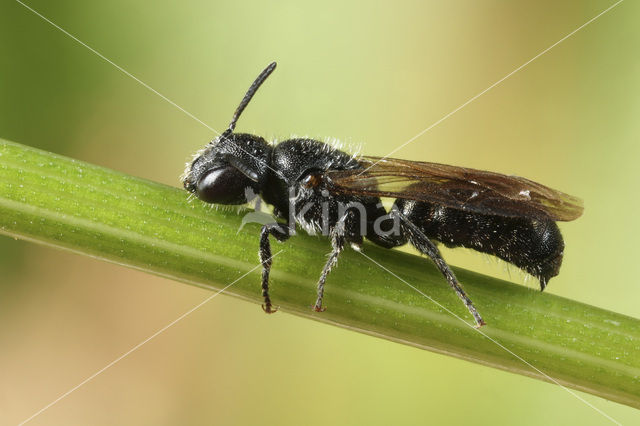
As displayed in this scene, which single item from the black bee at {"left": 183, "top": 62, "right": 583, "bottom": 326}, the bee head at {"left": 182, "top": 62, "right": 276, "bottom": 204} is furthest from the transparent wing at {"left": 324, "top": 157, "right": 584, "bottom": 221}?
the bee head at {"left": 182, "top": 62, "right": 276, "bottom": 204}

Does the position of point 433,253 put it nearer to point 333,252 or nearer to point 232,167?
point 333,252

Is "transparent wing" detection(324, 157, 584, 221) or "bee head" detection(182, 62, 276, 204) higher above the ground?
"bee head" detection(182, 62, 276, 204)

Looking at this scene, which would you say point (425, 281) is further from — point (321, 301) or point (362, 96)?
point (362, 96)

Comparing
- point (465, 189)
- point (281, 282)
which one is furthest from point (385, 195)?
point (281, 282)

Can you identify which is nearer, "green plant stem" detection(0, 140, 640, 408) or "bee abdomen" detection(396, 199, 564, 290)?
"green plant stem" detection(0, 140, 640, 408)

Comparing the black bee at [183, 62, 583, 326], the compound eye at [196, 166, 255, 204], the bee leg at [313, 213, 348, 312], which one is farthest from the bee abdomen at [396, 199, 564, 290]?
the compound eye at [196, 166, 255, 204]

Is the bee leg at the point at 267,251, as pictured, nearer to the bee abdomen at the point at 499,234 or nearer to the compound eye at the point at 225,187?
the compound eye at the point at 225,187

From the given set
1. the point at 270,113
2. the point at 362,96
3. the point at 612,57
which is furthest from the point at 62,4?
the point at 612,57

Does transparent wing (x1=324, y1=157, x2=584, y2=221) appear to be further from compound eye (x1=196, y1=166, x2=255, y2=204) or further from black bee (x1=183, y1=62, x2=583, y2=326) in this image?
compound eye (x1=196, y1=166, x2=255, y2=204)
